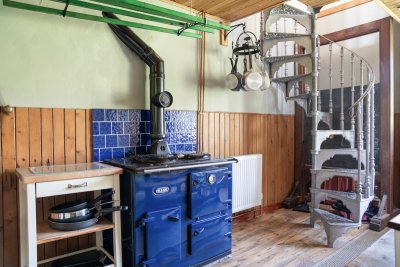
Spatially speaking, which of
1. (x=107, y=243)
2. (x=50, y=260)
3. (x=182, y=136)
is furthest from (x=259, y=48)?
(x=50, y=260)

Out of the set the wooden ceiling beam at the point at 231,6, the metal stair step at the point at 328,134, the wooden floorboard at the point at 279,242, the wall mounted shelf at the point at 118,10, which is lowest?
the wooden floorboard at the point at 279,242

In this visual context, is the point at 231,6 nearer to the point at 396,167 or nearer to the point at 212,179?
the point at 212,179

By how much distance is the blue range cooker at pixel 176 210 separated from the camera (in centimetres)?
181

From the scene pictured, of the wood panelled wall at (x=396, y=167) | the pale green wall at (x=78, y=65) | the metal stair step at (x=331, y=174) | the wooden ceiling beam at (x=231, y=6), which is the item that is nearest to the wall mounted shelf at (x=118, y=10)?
the pale green wall at (x=78, y=65)

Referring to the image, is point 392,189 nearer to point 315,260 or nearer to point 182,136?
point 315,260

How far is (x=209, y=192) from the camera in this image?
84.3 inches

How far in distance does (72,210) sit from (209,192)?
3.16 feet

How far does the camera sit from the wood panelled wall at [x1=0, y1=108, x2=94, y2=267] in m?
1.88

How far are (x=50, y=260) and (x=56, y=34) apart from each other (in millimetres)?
1628

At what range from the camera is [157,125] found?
236 centimetres

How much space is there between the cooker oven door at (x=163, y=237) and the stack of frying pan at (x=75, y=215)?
0.22m

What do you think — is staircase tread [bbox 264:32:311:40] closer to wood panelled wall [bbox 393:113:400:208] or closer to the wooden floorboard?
wood panelled wall [bbox 393:113:400:208]

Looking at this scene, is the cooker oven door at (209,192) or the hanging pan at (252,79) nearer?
the cooker oven door at (209,192)

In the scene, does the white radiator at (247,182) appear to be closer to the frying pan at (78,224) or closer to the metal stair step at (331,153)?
the metal stair step at (331,153)
